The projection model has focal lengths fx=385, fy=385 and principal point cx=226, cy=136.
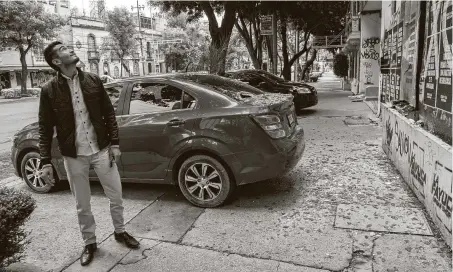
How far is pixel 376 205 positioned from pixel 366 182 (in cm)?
86

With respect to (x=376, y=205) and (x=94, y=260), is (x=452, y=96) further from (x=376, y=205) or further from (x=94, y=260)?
(x=94, y=260)

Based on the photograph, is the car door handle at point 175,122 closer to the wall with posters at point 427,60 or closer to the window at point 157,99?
the window at point 157,99

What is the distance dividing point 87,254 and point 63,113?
1.28 metres

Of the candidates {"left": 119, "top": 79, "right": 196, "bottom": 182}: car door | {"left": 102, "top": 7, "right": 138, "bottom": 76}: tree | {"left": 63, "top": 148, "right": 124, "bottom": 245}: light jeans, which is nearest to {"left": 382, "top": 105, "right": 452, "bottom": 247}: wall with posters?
{"left": 119, "top": 79, "right": 196, "bottom": 182}: car door

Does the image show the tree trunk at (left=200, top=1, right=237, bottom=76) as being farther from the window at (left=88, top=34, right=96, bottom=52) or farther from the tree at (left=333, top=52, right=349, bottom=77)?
the window at (left=88, top=34, right=96, bottom=52)

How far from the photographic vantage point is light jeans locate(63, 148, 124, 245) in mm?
3443

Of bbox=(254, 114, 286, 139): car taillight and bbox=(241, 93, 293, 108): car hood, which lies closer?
bbox=(254, 114, 286, 139): car taillight

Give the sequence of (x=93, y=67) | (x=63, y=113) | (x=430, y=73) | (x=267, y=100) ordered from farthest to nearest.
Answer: (x=93, y=67), (x=267, y=100), (x=430, y=73), (x=63, y=113)

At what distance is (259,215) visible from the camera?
432 centimetres

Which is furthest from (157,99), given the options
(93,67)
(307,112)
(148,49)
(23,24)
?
(148,49)

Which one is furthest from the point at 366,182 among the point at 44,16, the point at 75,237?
the point at 44,16

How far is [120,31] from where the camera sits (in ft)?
141

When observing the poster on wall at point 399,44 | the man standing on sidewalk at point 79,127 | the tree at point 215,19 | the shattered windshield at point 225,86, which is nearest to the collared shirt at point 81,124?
the man standing on sidewalk at point 79,127

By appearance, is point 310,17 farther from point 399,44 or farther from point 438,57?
point 438,57
